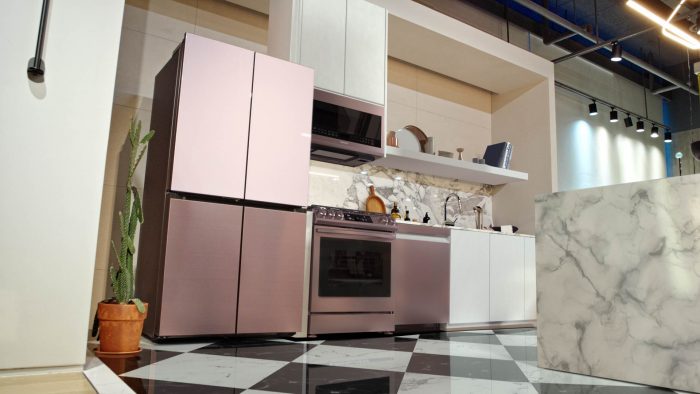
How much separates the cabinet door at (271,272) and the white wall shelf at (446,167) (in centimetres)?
130

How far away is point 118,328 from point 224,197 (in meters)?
0.90

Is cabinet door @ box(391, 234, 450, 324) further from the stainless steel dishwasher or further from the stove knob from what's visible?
the stove knob

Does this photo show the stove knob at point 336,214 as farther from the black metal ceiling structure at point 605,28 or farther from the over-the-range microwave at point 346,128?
the black metal ceiling structure at point 605,28

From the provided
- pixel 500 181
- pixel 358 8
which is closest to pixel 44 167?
pixel 358 8

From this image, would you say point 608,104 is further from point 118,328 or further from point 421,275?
point 118,328

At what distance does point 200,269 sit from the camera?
270 centimetres

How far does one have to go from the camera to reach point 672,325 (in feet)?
5.92

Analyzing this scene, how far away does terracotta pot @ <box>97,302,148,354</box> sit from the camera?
2.23 m

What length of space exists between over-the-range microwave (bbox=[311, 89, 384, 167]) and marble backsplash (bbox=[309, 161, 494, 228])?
29cm

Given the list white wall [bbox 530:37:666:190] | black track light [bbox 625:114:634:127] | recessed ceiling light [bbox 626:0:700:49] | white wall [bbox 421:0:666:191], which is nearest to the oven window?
white wall [bbox 421:0:666:191]

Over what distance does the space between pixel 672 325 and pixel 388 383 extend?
3.38 feet

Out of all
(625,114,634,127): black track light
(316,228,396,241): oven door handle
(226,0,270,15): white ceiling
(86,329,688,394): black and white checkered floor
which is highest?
(625,114,634,127): black track light

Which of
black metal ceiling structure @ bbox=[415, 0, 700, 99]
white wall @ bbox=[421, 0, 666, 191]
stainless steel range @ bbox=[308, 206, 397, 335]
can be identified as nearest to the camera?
stainless steel range @ bbox=[308, 206, 397, 335]

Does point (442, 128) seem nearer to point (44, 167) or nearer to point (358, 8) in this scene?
point (358, 8)
